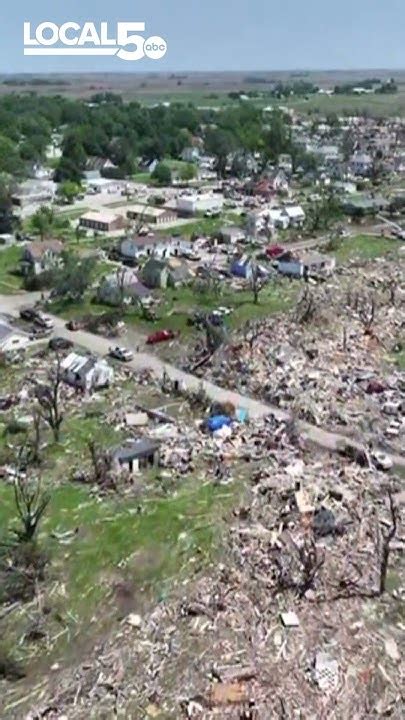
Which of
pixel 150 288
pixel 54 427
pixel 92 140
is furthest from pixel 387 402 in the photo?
pixel 92 140

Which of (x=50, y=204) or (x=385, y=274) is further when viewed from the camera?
(x=50, y=204)

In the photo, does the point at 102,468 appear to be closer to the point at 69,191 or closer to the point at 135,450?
the point at 135,450

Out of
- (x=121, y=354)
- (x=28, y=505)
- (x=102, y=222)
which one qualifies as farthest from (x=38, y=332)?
(x=102, y=222)

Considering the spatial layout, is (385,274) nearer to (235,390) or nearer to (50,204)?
(235,390)

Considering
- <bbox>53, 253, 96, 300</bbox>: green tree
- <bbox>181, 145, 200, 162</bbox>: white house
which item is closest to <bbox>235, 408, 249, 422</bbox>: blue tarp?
<bbox>53, 253, 96, 300</bbox>: green tree

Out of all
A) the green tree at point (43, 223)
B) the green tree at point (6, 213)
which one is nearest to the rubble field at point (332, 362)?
the green tree at point (43, 223)

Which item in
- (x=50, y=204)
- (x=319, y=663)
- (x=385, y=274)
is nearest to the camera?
(x=319, y=663)
